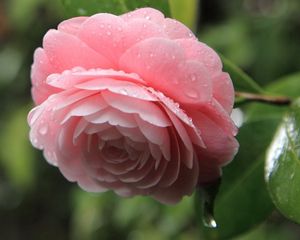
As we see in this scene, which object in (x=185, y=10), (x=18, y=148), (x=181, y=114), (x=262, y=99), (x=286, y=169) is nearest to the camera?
(x=181, y=114)

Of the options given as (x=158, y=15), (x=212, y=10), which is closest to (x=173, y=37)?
(x=158, y=15)

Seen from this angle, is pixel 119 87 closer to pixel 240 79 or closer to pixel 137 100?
pixel 137 100

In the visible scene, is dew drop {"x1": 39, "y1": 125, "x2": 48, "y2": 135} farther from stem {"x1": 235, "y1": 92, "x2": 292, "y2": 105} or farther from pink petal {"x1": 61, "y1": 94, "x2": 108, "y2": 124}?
stem {"x1": 235, "y1": 92, "x2": 292, "y2": 105}

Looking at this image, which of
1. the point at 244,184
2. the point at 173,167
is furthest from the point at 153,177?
the point at 244,184

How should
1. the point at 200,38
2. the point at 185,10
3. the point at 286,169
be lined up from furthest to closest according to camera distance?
the point at 200,38, the point at 185,10, the point at 286,169

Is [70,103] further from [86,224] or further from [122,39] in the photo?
[86,224]

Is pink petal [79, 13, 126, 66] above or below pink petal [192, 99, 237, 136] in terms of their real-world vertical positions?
above

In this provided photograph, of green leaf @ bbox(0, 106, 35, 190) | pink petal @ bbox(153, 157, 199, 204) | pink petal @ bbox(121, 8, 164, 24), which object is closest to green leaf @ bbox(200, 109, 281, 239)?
pink petal @ bbox(153, 157, 199, 204)
